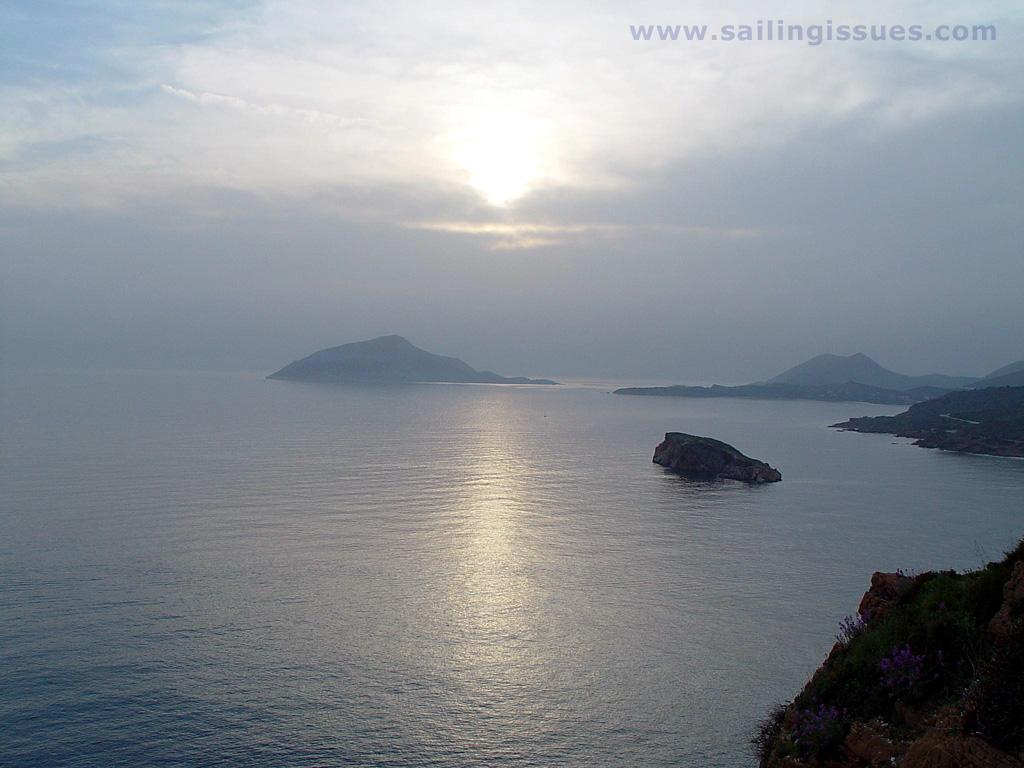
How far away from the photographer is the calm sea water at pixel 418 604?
2516 cm

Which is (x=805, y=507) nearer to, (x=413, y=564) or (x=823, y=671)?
(x=413, y=564)

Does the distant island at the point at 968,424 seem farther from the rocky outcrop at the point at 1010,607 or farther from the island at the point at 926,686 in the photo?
the rocky outcrop at the point at 1010,607

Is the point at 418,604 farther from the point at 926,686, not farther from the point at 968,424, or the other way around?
the point at 968,424

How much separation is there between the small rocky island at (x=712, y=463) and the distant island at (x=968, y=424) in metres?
64.0

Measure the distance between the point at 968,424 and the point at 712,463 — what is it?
9726 centimetres

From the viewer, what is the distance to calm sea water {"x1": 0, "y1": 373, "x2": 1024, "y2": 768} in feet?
82.5

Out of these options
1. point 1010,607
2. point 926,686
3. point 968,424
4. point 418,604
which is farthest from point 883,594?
point 968,424


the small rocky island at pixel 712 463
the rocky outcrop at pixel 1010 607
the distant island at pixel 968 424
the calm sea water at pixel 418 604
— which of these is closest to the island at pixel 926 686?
the rocky outcrop at pixel 1010 607

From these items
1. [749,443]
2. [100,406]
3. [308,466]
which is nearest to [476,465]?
[308,466]

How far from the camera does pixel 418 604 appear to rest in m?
38.8

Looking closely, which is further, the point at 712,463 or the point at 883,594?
the point at 712,463

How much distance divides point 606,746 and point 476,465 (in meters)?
74.3

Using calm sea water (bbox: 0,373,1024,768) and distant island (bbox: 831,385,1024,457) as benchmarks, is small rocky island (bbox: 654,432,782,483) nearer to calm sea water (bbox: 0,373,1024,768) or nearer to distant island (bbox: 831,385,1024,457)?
calm sea water (bbox: 0,373,1024,768)

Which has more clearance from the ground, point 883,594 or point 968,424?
point 883,594
